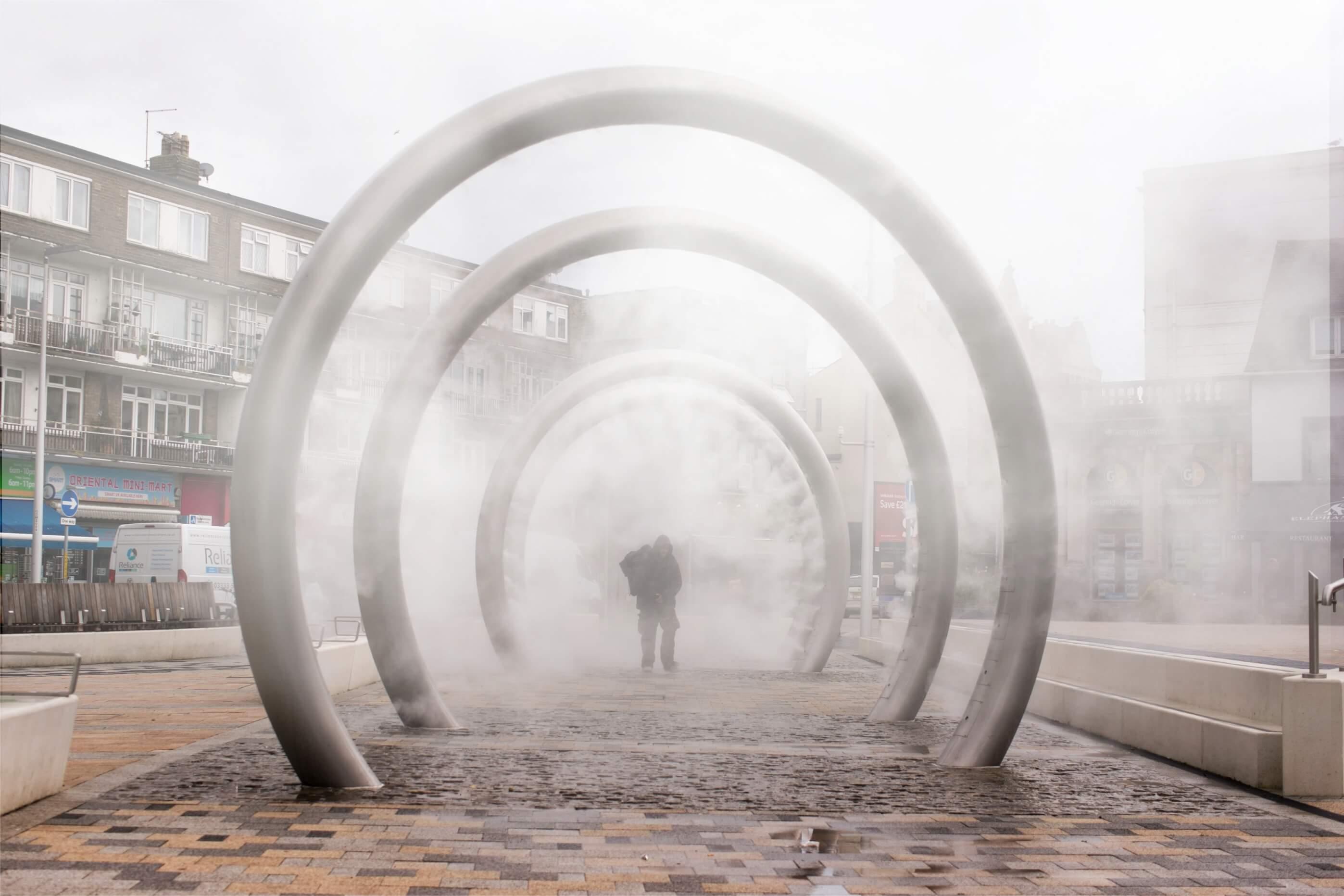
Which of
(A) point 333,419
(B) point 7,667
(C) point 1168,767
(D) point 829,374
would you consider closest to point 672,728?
(C) point 1168,767

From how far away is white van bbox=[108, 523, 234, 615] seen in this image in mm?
23844

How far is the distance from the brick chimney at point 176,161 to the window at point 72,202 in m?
3.04

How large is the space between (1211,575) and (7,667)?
17.2m

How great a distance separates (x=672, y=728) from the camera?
9945 mm

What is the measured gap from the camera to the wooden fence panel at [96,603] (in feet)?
52.4

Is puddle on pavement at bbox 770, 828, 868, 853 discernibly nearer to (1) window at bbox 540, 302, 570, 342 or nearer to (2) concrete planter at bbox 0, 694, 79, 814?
(2) concrete planter at bbox 0, 694, 79, 814

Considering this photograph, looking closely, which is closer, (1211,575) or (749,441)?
(1211,575)

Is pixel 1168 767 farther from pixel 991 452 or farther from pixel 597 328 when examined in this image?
pixel 597 328

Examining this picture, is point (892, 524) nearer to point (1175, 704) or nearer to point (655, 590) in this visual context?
point (655, 590)

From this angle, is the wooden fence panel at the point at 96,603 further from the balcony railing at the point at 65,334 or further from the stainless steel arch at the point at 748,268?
the balcony railing at the point at 65,334

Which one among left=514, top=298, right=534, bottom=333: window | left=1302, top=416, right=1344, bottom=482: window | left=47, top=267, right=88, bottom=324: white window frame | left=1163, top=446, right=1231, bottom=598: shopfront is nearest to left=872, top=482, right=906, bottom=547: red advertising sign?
left=1163, top=446, right=1231, bottom=598: shopfront

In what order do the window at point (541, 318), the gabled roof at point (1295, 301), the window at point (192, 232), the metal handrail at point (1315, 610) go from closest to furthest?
the metal handrail at point (1315, 610) < the gabled roof at point (1295, 301) < the window at point (541, 318) < the window at point (192, 232)

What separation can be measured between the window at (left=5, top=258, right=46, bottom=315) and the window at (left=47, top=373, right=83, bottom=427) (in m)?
1.66

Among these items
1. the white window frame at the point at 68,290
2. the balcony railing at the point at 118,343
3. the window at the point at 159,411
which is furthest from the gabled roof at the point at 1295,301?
the window at the point at 159,411
